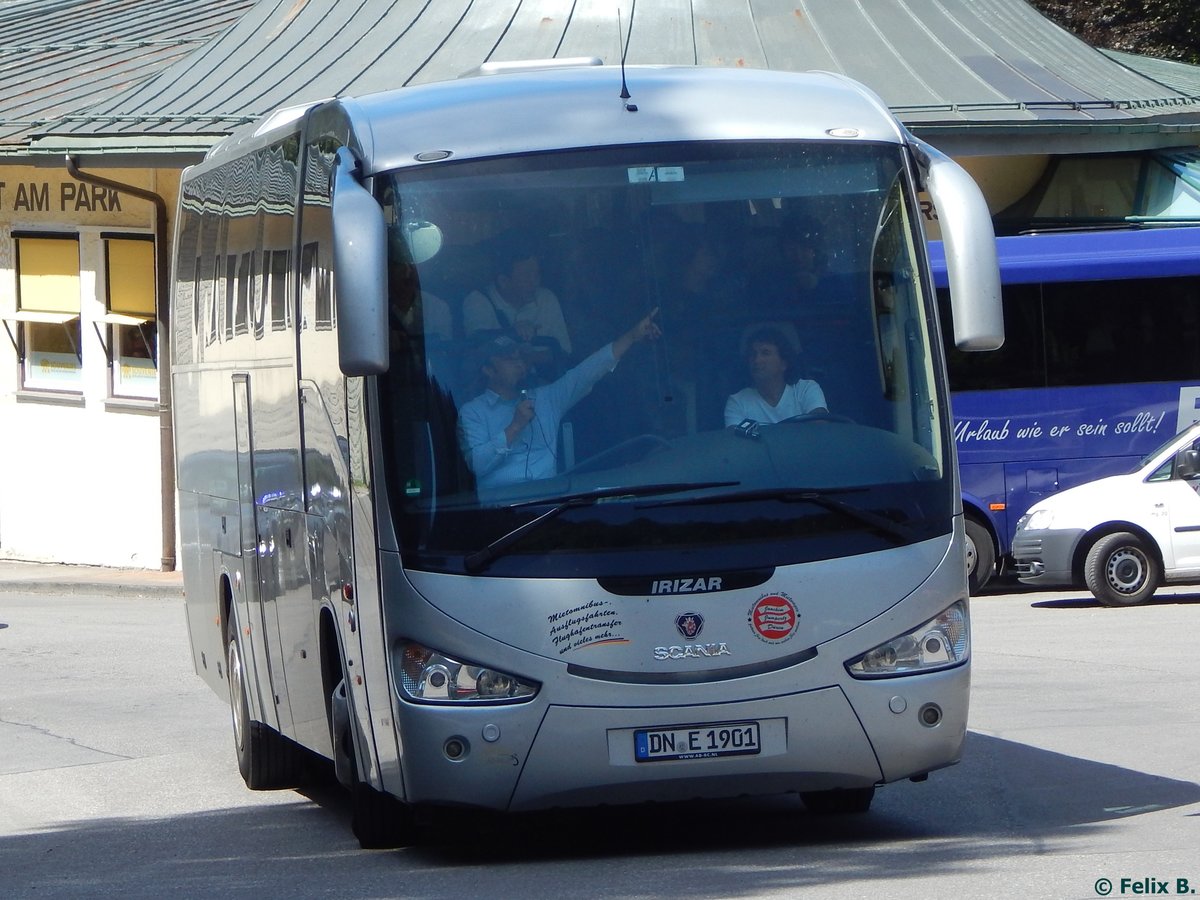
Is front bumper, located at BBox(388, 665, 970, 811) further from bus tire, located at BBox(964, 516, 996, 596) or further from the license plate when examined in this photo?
bus tire, located at BBox(964, 516, 996, 596)

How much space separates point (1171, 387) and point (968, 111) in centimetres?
349

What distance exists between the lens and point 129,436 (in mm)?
22641

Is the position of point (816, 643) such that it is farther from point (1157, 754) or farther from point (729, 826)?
point (1157, 754)

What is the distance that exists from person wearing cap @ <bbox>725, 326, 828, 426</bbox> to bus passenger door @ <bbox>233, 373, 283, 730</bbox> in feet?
8.95

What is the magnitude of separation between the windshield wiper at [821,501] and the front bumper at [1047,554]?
1058cm

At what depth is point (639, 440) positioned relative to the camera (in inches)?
269

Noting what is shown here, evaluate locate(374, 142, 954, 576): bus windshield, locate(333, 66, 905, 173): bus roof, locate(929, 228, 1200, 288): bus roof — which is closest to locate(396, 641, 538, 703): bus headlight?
locate(374, 142, 954, 576): bus windshield

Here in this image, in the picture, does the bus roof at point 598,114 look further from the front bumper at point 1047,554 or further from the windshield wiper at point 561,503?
the front bumper at point 1047,554

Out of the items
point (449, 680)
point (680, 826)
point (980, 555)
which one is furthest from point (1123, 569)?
point (449, 680)

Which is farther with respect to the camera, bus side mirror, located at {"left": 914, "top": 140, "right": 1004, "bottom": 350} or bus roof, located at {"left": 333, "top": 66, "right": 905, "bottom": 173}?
bus roof, located at {"left": 333, "top": 66, "right": 905, "bottom": 173}

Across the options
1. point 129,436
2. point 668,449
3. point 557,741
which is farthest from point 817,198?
point 129,436

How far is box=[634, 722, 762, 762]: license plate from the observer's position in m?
6.70

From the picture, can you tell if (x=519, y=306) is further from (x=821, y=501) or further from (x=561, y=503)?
(x=821, y=501)

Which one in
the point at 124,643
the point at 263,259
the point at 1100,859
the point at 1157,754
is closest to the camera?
the point at 1100,859
